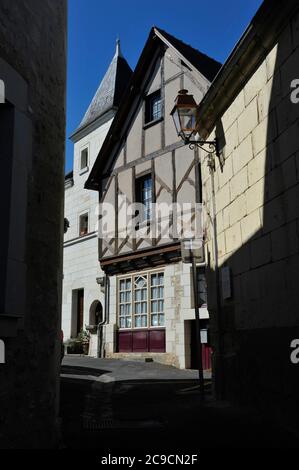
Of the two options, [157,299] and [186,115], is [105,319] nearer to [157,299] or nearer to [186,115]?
[157,299]

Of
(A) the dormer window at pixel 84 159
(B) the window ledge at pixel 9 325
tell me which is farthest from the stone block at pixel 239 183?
(A) the dormer window at pixel 84 159

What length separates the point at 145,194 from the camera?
1343 cm

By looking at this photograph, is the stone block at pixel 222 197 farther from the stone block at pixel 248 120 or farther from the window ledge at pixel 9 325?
the window ledge at pixel 9 325

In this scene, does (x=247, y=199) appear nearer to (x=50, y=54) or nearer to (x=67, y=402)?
(x=50, y=54)

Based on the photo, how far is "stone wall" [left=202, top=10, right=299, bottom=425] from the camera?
14.2 ft

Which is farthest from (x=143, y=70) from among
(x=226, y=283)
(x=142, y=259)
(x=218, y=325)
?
(x=218, y=325)

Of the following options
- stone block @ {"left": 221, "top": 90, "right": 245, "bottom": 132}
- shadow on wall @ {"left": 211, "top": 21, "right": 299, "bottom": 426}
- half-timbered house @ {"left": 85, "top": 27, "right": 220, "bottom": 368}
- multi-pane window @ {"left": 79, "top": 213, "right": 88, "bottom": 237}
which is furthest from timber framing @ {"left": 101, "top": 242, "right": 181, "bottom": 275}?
shadow on wall @ {"left": 211, "top": 21, "right": 299, "bottom": 426}

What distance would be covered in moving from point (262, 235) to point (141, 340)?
332 inches

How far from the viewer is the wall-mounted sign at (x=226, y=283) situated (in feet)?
19.0

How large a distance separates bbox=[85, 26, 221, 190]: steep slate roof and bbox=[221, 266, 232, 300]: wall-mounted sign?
7.35 meters

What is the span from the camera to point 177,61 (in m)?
12.8

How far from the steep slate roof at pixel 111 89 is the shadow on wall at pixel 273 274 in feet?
37.9

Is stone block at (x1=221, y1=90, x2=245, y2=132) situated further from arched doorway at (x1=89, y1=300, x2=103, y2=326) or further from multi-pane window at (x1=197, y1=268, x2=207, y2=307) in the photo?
arched doorway at (x1=89, y1=300, x2=103, y2=326)
